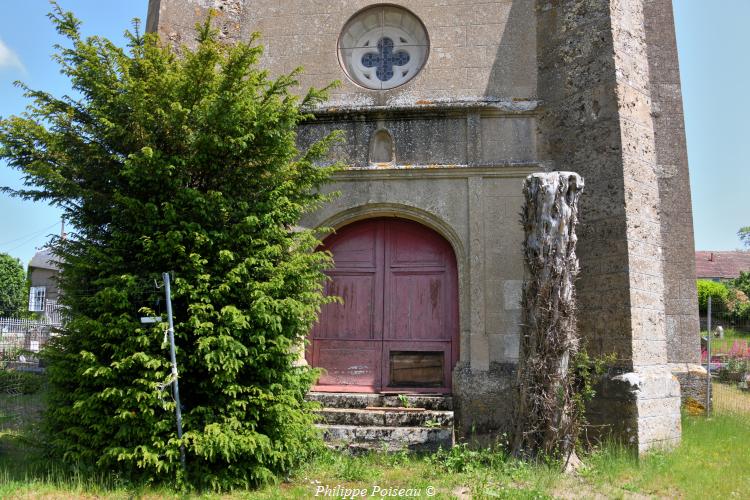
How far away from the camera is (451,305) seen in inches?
299

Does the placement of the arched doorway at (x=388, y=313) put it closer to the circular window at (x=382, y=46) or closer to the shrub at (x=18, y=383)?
the circular window at (x=382, y=46)

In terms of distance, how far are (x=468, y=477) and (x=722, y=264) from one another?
Answer: 4494cm

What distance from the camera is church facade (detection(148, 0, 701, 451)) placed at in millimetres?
6867

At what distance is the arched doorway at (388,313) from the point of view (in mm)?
7535

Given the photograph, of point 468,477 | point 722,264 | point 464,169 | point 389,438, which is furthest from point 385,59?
point 722,264

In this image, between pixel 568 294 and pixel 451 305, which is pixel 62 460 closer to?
pixel 451 305

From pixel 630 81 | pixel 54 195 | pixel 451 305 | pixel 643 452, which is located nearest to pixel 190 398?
pixel 54 195

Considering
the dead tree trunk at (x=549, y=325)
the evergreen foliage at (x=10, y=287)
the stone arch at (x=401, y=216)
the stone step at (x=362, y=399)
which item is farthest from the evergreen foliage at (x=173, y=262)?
the evergreen foliage at (x=10, y=287)

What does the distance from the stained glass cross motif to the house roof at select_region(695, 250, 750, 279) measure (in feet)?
131

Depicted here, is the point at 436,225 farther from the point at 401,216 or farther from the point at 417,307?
the point at 417,307

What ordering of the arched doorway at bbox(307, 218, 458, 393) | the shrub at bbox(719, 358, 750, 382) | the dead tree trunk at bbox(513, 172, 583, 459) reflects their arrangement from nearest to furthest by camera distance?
the dead tree trunk at bbox(513, 172, 583, 459)
the arched doorway at bbox(307, 218, 458, 393)
the shrub at bbox(719, 358, 750, 382)

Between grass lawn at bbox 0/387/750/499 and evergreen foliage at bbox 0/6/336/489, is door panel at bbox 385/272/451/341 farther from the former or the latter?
A: evergreen foliage at bbox 0/6/336/489

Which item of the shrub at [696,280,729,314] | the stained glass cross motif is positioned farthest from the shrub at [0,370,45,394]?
the shrub at [696,280,729,314]

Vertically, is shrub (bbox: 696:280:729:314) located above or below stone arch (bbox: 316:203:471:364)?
above
